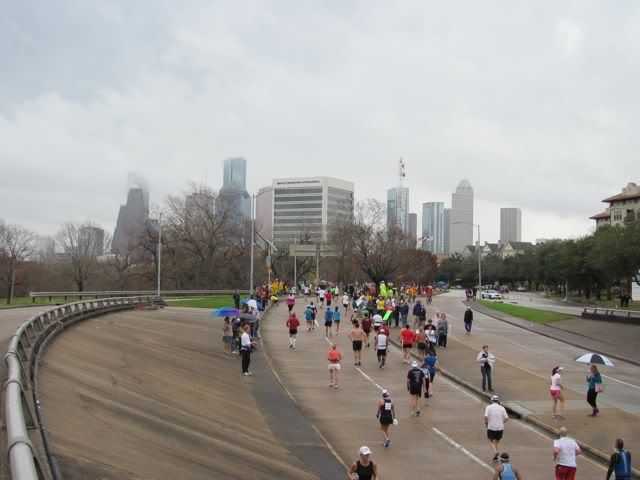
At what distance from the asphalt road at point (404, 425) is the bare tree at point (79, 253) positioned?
53.9 meters

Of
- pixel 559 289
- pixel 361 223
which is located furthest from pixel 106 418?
pixel 559 289

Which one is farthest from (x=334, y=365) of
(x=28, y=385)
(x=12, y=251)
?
(x=12, y=251)

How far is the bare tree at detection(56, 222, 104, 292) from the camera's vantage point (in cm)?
7431

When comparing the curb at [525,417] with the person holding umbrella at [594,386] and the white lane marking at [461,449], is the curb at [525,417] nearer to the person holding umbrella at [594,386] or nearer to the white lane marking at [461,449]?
the person holding umbrella at [594,386]

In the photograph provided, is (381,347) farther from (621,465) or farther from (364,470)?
(364,470)

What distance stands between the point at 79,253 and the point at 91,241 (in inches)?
294

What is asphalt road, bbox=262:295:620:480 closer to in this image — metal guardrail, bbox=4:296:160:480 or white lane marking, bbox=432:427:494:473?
white lane marking, bbox=432:427:494:473

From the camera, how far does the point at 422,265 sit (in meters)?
99.2

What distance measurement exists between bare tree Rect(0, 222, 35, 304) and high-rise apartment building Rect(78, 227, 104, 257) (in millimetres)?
6056

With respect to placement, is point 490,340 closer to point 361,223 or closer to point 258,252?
point 361,223

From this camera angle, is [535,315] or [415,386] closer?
[415,386]

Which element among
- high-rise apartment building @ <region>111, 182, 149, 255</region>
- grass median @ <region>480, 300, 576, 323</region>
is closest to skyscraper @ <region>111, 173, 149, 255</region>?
high-rise apartment building @ <region>111, 182, 149, 255</region>

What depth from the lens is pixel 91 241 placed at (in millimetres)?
88125

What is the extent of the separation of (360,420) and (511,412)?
4.49m
